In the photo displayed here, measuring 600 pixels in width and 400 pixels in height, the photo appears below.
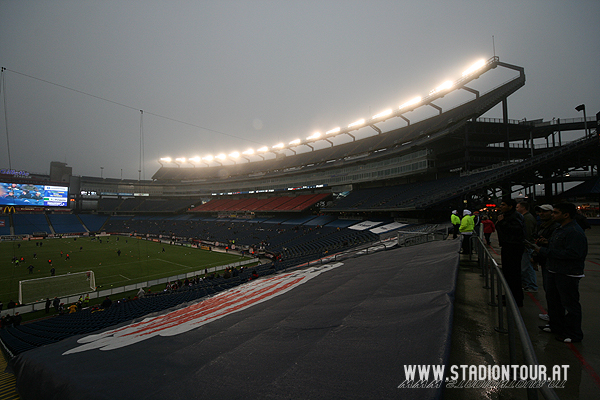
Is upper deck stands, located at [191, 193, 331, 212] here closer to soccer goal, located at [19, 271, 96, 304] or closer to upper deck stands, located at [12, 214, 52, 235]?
upper deck stands, located at [12, 214, 52, 235]

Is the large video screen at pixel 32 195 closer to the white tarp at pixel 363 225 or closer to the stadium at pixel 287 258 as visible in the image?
the stadium at pixel 287 258

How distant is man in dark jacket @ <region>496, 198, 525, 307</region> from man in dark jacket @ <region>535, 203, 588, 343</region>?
0.59m

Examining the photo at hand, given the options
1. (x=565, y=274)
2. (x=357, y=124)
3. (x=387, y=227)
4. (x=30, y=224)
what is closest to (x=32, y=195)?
(x=30, y=224)

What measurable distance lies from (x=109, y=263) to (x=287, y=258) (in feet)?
73.2

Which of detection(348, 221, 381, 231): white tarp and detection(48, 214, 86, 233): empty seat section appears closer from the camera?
detection(348, 221, 381, 231): white tarp

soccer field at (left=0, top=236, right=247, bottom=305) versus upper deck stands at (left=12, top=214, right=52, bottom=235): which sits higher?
upper deck stands at (left=12, top=214, right=52, bottom=235)

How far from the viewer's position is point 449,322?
2.44 m

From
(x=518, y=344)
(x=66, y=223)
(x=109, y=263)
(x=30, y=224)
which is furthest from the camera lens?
(x=66, y=223)

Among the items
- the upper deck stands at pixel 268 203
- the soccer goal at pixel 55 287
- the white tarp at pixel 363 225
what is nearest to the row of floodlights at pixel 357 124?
the upper deck stands at pixel 268 203

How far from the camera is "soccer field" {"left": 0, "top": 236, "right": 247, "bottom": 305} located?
24611 millimetres

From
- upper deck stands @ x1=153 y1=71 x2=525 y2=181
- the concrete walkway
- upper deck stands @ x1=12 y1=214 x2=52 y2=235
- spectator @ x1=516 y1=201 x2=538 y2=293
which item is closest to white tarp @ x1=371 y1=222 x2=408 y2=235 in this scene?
upper deck stands @ x1=153 y1=71 x2=525 y2=181

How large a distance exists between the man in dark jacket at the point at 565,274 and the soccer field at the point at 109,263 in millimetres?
29030

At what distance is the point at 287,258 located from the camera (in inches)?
1193

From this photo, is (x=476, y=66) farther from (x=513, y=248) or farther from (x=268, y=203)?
(x=268, y=203)
